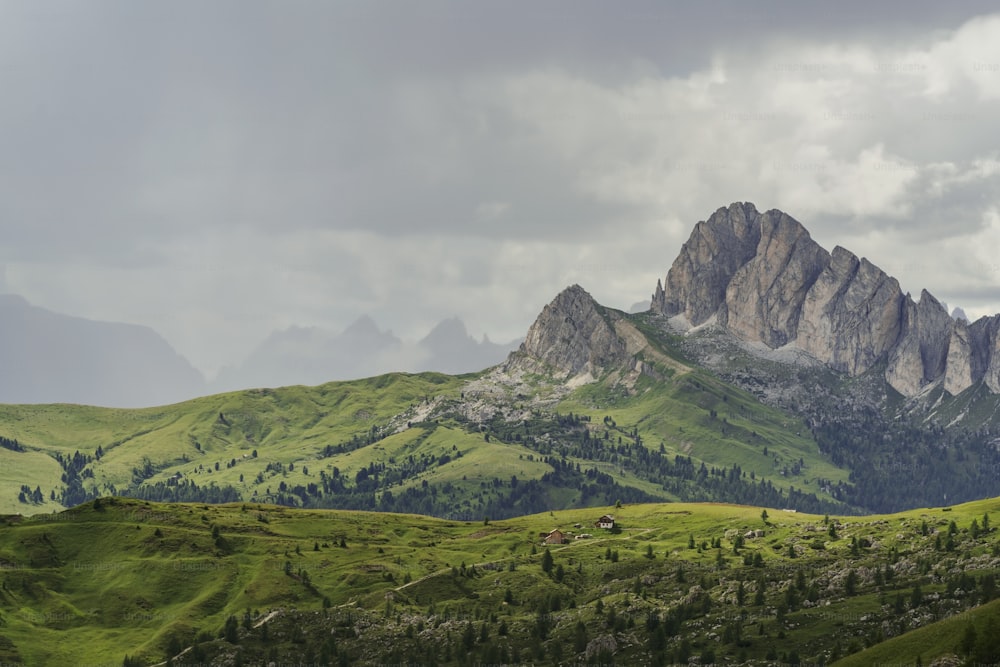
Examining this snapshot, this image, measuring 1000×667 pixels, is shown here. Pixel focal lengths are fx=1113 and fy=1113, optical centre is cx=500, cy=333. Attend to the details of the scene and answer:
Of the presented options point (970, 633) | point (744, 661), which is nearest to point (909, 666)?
point (970, 633)

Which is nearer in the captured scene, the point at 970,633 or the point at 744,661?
the point at 970,633

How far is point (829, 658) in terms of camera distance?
184m

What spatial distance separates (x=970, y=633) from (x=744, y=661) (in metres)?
63.8

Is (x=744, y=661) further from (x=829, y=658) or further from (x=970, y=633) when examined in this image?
(x=970, y=633)

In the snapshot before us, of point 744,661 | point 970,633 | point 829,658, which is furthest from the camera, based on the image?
point 744,661

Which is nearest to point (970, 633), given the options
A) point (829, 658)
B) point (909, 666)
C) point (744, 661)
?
point (909, 666)

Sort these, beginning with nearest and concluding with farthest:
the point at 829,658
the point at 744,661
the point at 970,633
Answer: the point at 970,633 → the point at 829,658 → the point at 744,661

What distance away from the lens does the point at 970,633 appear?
140625 millimetres

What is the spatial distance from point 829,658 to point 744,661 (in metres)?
19.3

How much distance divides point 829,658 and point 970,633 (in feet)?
151

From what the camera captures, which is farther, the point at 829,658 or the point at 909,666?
the point at 829,658

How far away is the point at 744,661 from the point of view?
198875 millimetres

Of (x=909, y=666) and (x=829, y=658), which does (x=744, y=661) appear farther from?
(x=909, y=666)

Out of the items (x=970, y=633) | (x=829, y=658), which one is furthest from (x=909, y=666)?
(x=829, y=658)
